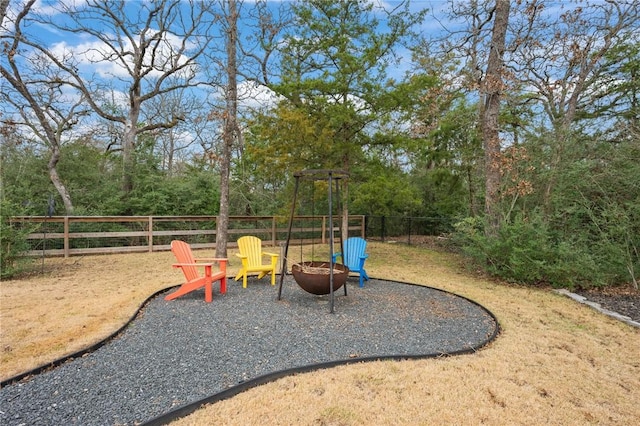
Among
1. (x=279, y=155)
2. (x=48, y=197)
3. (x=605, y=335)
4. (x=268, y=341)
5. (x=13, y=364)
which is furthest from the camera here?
(x=48, y=197)

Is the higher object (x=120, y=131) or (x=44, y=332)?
(x=120, y=131)

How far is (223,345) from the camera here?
2775 millimetres

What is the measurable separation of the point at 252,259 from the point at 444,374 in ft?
11.3

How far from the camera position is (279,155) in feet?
21.2

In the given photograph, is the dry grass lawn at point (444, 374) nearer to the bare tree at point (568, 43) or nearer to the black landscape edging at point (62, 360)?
the black landscape edging at point (62, 360)

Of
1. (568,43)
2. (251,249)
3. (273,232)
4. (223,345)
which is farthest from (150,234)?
(568,43)

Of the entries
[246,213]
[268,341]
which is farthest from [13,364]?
[246,213]

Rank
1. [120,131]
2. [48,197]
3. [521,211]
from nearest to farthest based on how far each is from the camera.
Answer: [521,211], [48,197], [120,131]

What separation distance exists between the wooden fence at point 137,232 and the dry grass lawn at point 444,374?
283cm

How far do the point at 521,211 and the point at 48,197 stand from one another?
36.3 feet

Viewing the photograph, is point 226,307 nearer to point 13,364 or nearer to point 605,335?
point 13,364

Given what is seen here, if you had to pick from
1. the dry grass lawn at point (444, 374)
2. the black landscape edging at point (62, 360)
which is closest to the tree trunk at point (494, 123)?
the dry grass lawn at point (444, 374)

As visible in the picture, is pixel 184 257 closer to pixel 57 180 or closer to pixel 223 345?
pixel 223 345

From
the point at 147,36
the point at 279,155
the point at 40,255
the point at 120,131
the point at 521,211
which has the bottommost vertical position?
the point at 40,255
